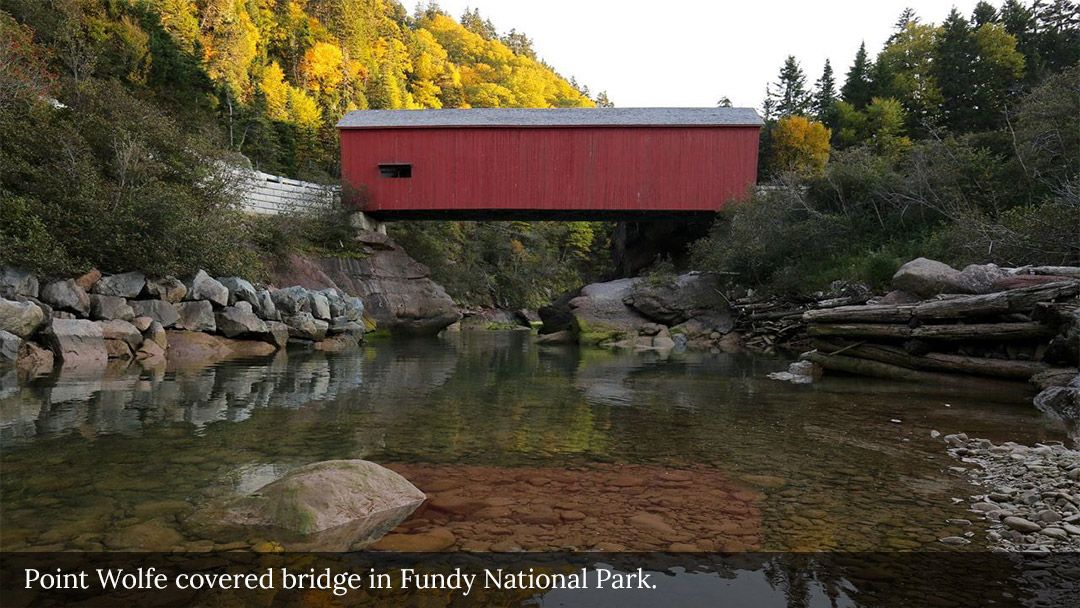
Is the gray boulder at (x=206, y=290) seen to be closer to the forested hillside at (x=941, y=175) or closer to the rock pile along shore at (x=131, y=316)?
the rock pile along shore at (x=131, y=316)

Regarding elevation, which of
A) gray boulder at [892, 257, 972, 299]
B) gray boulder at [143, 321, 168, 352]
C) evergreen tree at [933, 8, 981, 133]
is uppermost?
evergreen tree at [933, 8, 981, 133]

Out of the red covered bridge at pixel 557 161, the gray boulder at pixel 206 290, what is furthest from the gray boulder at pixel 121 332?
the red covered bridge at pixel 557 161

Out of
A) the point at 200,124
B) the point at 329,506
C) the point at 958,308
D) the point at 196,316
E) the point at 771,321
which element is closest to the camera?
the point at 329,506

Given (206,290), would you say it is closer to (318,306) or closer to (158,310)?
(158,310)

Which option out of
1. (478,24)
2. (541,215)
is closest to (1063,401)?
(541,215)

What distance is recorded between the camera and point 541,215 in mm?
24938

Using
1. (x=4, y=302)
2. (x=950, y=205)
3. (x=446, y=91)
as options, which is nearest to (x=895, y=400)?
(x=950, y=205)

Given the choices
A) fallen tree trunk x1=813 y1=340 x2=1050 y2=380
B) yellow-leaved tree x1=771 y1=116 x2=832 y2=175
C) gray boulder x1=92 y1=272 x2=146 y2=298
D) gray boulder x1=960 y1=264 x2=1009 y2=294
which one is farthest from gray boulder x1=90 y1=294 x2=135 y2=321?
yellow-leaved tree x1=771 y1=116 x2=832 y2=175

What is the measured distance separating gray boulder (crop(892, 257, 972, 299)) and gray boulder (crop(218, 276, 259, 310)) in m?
13.4

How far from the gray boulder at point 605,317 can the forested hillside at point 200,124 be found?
9379mm

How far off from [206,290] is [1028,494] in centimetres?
1373

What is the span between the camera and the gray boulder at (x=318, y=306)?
53.8ft

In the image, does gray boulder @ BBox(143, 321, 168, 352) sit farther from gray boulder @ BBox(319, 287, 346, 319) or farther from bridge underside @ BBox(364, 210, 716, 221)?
bridge underside @ BBox(364, 210, 716, 221)

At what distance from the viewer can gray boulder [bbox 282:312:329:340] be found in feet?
50.4
